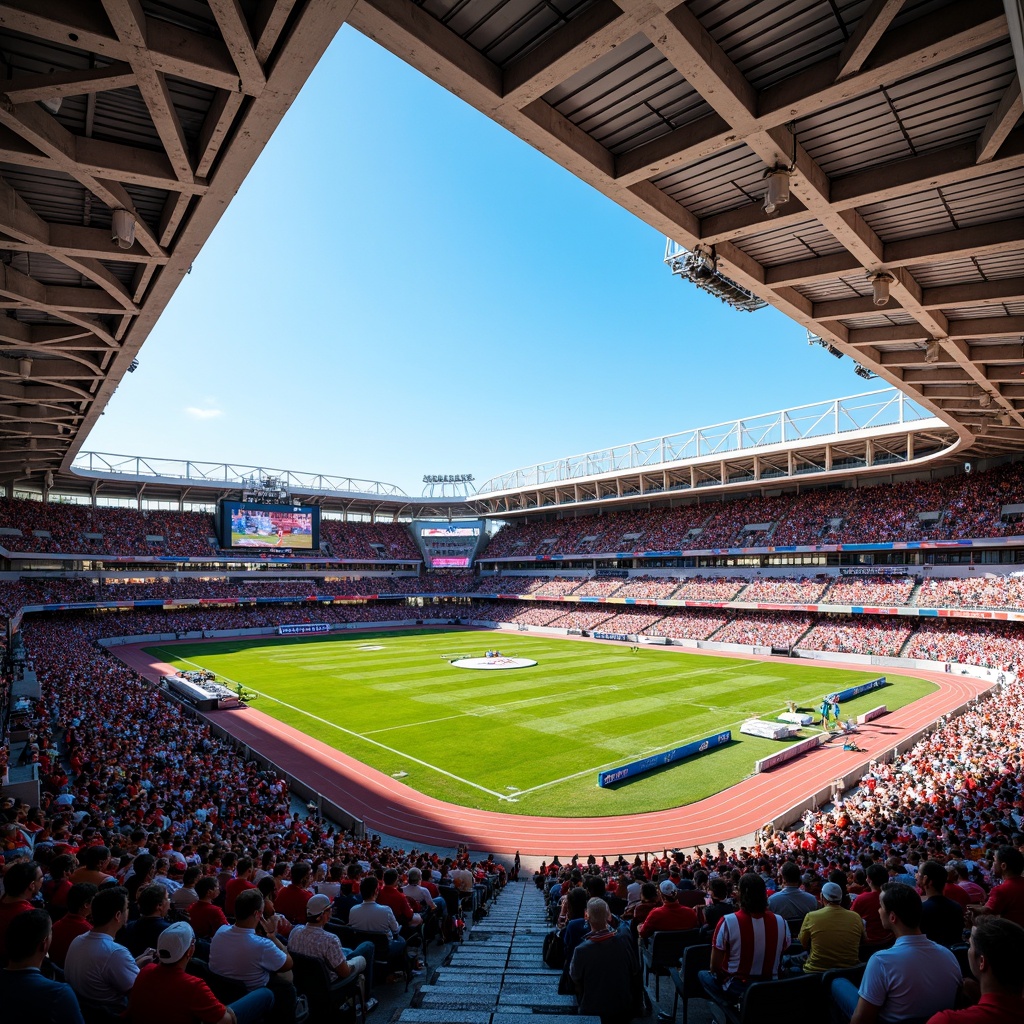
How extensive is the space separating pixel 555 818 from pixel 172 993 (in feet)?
54.0

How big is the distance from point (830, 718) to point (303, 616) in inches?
2060

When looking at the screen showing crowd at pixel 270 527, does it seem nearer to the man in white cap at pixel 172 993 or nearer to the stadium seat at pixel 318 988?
the stadium seat at pixel 318 988

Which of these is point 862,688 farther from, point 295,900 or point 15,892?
point 15,892

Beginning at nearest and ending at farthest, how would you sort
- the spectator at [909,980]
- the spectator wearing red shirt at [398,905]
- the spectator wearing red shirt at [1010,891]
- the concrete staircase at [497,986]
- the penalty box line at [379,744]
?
1. the spectator at [909,980]
2. the spectator wearing red shirt at [1010,891]
3. the concrete staircase at [497,986]
4. the spectator wearing red shirt at [398,905]
5. the penalty box line at [379,744]

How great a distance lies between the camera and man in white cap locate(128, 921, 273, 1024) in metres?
3.61

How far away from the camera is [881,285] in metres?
11.0

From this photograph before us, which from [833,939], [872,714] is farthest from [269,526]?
[833,939]

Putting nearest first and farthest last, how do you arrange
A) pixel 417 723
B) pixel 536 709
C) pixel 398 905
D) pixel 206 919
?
pixel 206 919, pixel 398 905, pixel 417 723, pixel 536 709

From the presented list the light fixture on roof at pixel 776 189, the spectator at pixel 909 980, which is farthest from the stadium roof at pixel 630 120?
the spectator at pixel 909 980

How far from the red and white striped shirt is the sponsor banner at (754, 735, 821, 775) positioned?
18.9 meters

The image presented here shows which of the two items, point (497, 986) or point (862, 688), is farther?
point (862, 688)

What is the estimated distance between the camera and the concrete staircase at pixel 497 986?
17.1ft

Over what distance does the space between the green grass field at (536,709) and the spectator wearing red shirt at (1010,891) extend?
1488 cm

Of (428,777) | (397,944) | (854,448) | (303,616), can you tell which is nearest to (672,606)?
(854,448)
